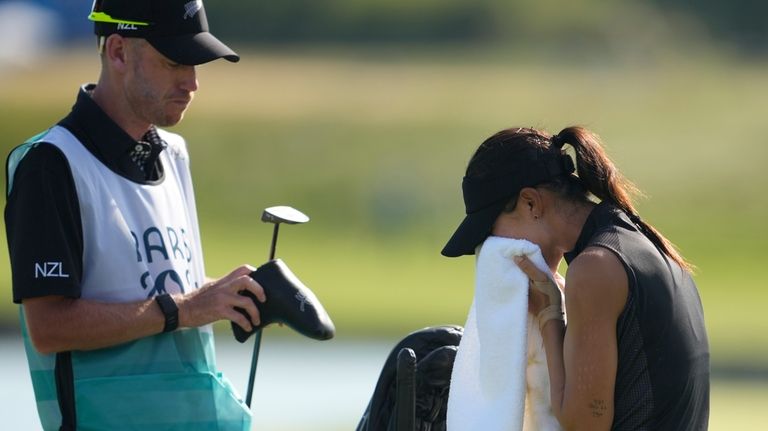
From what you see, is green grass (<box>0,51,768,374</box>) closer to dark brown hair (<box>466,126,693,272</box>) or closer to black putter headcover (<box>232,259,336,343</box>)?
black putter headcover (<box>232,259,336,343</box>)

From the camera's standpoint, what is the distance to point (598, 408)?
3.26 meters

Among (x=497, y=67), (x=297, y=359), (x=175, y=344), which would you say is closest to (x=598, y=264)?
(x=175, y=344)

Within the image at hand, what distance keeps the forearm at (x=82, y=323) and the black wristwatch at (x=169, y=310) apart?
3 centimetres

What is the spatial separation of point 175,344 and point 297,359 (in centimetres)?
774

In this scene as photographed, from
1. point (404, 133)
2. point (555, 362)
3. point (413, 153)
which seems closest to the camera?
point (555, 362)

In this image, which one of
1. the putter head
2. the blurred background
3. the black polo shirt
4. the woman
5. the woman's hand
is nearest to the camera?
the woman

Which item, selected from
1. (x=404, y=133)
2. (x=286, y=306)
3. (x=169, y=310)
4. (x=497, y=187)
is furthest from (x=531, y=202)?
(x=404, y=133)

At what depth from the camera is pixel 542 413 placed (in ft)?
11.3

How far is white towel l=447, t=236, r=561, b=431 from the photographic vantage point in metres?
3.40

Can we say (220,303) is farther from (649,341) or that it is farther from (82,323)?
(649,341)

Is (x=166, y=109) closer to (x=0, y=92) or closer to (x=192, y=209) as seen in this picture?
(x=192, y=209)

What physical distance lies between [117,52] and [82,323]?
76 centimetres

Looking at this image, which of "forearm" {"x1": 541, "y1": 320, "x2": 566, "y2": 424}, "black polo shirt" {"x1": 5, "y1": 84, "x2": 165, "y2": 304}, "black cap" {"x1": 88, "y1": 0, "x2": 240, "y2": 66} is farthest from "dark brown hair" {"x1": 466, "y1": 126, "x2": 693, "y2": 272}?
"black polo shirt" {"x1": 5, "y1": 84, "x2": 165, "y2": 304}

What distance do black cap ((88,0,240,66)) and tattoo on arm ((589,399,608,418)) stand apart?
1400 millimetres
